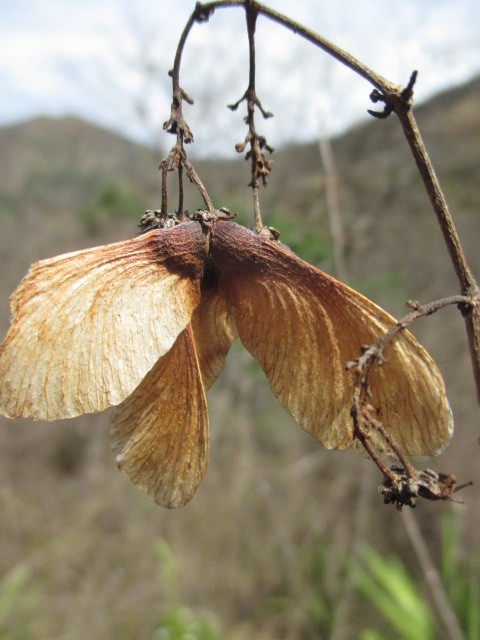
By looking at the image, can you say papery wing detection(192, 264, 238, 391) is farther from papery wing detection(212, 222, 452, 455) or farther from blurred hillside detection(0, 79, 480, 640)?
blurred hillside detection(0, 79, 480, 640)

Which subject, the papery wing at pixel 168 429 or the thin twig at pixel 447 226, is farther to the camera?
the papery wing at pixel 168 429

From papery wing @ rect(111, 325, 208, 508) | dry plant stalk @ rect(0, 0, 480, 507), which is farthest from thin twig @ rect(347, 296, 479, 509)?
papery wing @ rect(111, 325, 208, 508)

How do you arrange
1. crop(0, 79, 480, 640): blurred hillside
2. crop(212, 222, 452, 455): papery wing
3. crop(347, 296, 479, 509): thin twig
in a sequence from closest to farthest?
1. crop(347, 296, 479, 509): thin twig
2. crop(212, 222, 452, 455): papery wing
3. crop(0, 79, 480, 640): blurred hillside

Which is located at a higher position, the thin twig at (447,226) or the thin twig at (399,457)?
the thin twig at (447,226)

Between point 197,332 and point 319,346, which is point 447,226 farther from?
point 197,332

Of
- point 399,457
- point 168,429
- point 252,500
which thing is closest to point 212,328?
point 168,429

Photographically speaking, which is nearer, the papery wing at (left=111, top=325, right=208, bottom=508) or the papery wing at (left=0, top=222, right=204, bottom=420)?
the papery wing at (left=0, top=222, right=204, bottom=420)

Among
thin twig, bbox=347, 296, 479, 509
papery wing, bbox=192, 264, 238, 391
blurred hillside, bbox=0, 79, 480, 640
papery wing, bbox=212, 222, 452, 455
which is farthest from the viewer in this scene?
blurred hillside, bbox=0, 79, 480, 640

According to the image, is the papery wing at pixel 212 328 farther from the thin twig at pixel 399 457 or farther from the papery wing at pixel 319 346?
the thin twig at pixel 399 457

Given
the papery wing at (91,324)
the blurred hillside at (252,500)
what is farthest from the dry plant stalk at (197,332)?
the blurred hillside at (252,500)

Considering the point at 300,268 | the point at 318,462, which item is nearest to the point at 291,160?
the point at 318,462

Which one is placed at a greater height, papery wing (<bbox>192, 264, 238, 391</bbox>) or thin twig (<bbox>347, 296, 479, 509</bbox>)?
papery wing (<bbox>192, 264, 238, 391</bbox>)
